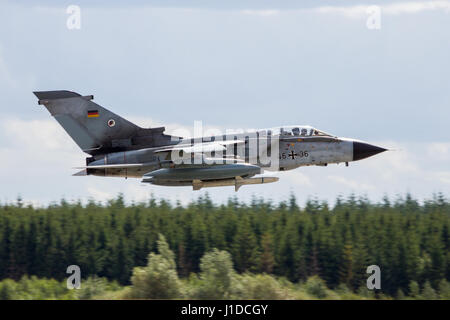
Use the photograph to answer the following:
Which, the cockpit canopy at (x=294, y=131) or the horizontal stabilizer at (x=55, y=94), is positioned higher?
the horizontal stabilizer at (x=55, y=94)

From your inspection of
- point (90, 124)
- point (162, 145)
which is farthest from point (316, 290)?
point (90, 124)

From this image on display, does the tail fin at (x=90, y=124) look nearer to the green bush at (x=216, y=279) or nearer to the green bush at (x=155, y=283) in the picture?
the green bush at (x=155, y=283)

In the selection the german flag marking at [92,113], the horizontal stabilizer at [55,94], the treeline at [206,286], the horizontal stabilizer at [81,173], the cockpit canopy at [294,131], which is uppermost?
the horizontal stabilizer at [55,94]

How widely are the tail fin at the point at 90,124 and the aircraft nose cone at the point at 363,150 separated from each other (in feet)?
20.2

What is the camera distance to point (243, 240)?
49344 millimetres

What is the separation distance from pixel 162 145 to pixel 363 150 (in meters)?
6.36

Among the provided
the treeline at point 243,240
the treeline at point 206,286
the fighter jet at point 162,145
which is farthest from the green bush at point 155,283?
the treeline at point 243,240

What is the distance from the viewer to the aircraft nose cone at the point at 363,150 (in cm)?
2361

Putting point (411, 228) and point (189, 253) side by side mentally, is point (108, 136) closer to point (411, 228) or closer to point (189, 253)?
point (189, 253)

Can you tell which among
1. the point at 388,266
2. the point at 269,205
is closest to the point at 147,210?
the point at 269,205

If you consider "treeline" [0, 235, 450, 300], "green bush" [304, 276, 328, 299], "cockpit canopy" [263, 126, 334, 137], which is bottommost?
"green bush" [304, 276, 328, 299]

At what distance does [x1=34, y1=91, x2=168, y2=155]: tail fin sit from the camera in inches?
929

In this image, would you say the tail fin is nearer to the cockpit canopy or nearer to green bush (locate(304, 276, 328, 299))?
the cockpit canopy

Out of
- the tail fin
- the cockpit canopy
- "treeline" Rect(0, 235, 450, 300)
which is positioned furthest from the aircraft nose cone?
"treeline" Rect(0, 235, 450, 300)
